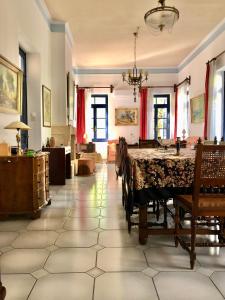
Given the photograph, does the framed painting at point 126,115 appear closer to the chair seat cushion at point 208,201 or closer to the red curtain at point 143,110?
the red curtain at point 143,110

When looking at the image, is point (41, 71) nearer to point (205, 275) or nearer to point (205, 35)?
point (205, 35)

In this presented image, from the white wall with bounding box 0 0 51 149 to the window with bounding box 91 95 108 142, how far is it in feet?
14.9

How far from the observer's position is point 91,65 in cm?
1020

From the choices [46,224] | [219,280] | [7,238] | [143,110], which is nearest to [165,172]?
[219,280]

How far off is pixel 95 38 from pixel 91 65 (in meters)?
2.98

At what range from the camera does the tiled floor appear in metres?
1.83

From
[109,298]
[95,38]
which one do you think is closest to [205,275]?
[109,298]

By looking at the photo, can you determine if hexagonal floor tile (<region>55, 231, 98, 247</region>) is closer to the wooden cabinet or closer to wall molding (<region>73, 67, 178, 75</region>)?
the wooden cabinet

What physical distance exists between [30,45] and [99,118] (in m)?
5.91

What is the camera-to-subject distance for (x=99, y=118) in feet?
35.7

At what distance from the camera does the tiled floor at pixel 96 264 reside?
183 cm

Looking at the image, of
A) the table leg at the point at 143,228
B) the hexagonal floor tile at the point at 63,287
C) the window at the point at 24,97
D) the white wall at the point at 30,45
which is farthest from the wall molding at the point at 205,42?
the hexagonal floor tile at the point at 63,287

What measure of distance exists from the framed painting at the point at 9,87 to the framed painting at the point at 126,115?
6.67 metres

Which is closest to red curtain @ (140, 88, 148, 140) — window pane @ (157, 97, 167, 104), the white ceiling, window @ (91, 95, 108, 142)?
window pane @ (157, 97, 167, 104)
